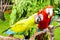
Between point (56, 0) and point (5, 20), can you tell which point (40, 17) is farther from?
point (5, 20)

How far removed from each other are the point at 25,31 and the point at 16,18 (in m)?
0.76

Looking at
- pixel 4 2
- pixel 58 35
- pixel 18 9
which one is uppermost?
pixel 18 9

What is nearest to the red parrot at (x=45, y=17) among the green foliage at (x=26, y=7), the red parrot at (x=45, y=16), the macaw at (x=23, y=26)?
the red parrot at (x=45, y=16)

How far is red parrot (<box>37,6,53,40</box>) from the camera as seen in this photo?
3969mm

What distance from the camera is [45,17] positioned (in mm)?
4020

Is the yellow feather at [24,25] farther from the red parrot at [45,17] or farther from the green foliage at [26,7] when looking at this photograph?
the green foliage at [26,7]

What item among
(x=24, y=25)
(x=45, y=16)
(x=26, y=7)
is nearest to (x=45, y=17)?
(x=45, y=16)

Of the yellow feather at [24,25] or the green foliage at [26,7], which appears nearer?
the yellow feather at [24,25]

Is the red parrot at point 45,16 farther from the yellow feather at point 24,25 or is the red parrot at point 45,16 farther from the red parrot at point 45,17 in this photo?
the yellow feather at point 24,25

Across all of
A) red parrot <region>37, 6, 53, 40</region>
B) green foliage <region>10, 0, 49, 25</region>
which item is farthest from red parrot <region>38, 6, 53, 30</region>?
green foliage <region>10, 0, 49, 25</region>

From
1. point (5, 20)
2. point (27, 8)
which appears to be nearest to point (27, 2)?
point (27, 8)

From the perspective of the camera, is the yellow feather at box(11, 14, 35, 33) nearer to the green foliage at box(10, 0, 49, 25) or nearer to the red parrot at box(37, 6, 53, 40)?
the red parrot at box(37, 6, 53, 40)

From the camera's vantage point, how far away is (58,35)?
6160 millimetres

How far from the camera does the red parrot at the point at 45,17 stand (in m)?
3.97
